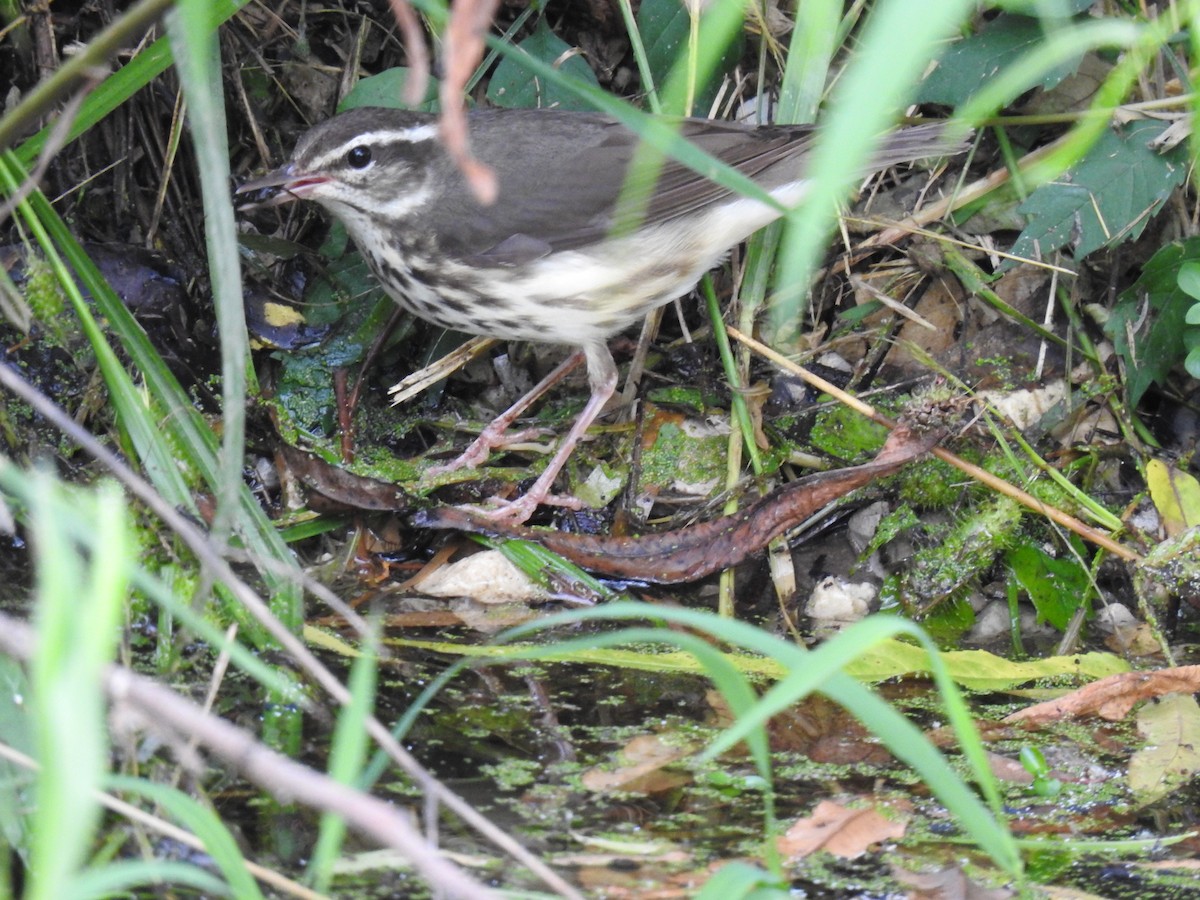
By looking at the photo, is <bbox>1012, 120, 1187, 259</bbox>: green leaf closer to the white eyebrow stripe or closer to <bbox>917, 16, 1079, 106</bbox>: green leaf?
<bbox>917, 16, 1079, 106</bbox>: green leaf

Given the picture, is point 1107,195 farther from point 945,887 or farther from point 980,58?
point 945,887

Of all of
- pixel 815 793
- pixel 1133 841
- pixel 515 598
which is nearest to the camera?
pixel 1133 841

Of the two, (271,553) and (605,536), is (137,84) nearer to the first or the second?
(271,553)

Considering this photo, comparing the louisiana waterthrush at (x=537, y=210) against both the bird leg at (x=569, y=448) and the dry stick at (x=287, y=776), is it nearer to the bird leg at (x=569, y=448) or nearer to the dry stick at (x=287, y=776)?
the bird leg at (x=569, y=448)

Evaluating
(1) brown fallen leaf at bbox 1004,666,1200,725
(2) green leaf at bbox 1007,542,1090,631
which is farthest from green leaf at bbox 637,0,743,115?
(1) brown fallen leaf at bbox 1004,666,1200,725

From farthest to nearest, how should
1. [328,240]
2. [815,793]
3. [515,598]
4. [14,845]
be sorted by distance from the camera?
[328,240]
[515,598]
[815,793]
[14,845]

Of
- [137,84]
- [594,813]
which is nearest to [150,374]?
[137,84]

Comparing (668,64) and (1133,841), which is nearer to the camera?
(1133,841)
